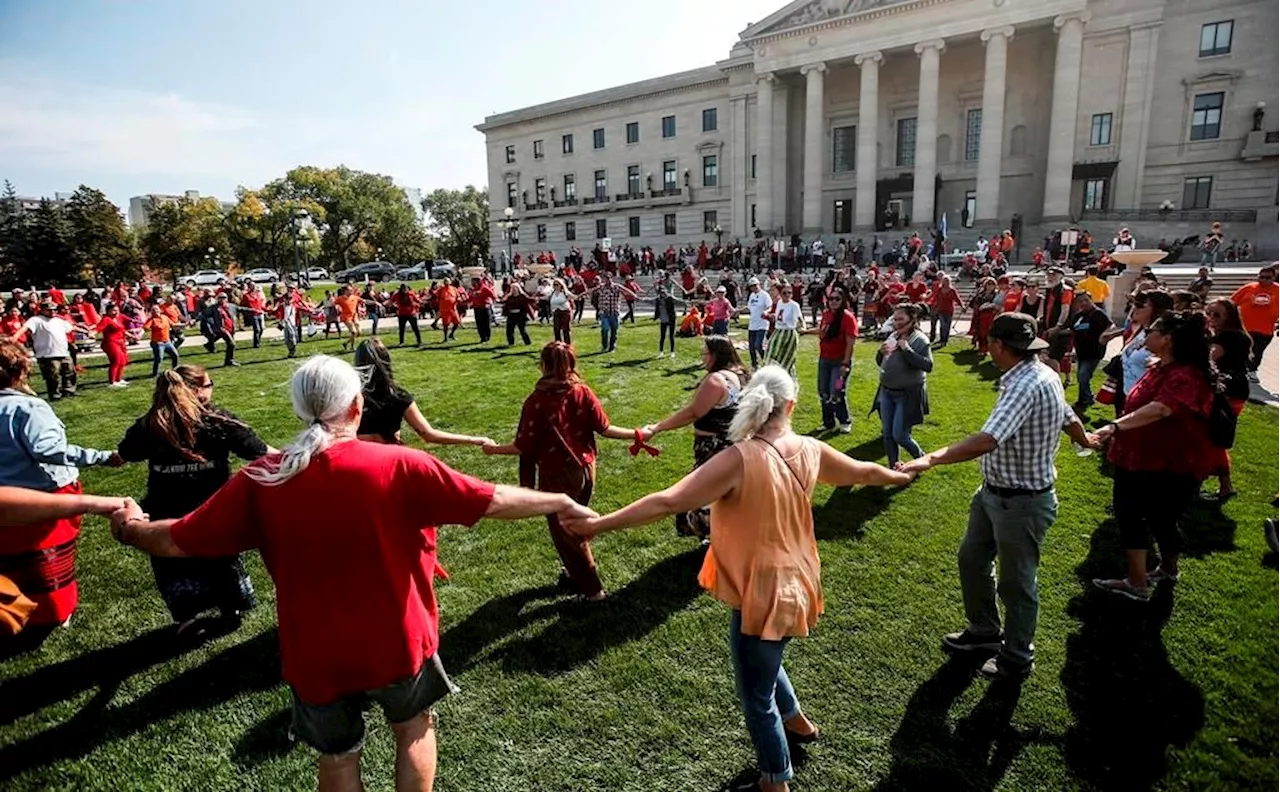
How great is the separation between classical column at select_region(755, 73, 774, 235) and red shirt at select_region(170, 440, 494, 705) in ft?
152

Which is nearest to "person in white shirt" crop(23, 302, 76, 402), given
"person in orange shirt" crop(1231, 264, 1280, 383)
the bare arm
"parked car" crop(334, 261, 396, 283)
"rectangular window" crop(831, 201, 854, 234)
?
the bare arm

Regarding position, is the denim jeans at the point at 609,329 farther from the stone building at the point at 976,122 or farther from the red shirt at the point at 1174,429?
the stone building at the point at 976,122

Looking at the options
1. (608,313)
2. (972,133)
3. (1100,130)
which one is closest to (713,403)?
(608,313)

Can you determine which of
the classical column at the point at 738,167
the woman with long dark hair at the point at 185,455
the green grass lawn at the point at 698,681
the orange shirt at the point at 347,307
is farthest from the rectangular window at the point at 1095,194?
the woman with long dark hair at the point at 185,455

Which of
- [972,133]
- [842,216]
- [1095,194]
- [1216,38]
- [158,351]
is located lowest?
[158,351]

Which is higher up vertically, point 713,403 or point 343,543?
point 343,543

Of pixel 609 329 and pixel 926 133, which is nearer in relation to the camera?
pixel 609 329

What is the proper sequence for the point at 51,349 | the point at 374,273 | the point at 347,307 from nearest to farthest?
the point at 51,349 < the point at 347,307 < the point at 374,273

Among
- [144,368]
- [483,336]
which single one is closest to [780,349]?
[483,336]

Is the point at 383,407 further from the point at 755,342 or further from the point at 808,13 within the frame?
the point at 808,13

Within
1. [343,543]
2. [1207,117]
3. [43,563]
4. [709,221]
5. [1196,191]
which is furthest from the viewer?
[709,221]

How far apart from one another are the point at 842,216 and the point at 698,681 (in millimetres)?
47675

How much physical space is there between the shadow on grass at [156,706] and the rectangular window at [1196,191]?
154 feet

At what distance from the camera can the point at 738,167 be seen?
1965 inches
